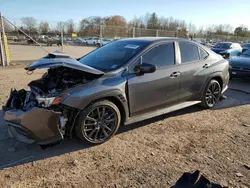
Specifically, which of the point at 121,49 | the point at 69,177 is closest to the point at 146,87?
the point at 121,49

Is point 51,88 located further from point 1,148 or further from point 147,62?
point 147,62

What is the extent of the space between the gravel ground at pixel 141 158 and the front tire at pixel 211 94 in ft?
2.40

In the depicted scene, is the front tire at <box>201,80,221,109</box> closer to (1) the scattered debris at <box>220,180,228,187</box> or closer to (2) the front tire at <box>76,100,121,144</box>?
(2) the front tire at <box>76,100,121,144</box>

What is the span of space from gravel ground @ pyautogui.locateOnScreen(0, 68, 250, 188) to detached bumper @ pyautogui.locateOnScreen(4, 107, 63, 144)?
0.30 metres

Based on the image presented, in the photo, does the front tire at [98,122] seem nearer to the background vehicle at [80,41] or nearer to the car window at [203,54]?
the car window at [203,54]

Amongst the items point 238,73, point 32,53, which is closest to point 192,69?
point 238,73

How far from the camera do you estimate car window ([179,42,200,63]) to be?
492cm

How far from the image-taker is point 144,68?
13.0 feet

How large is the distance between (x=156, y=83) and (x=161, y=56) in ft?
1.88

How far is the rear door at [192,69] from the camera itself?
4.86 m

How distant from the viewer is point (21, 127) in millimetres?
3314

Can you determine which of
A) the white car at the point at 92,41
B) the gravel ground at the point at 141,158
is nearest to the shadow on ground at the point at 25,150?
the gravel ground at the point at 141,158

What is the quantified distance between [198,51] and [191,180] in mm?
3508

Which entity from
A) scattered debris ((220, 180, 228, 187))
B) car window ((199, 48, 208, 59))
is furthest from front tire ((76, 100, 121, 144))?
car window ((199, 48, 208, 59))
